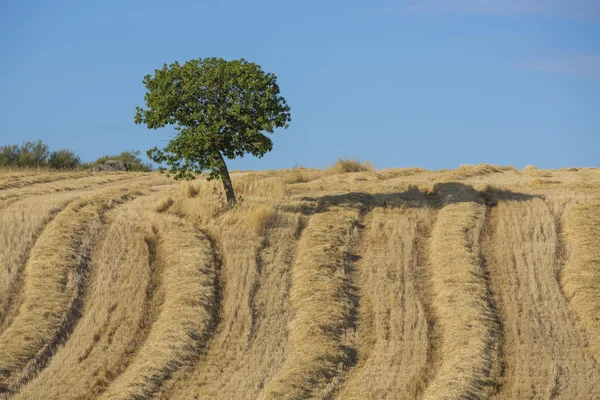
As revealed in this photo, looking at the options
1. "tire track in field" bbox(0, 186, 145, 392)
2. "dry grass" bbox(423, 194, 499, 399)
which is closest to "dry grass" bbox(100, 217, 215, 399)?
"tire track in field" bbox(0, 186, 145, 392)

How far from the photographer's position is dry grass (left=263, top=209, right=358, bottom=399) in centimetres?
2219

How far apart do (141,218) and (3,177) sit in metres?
12.3

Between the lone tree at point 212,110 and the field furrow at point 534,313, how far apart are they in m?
8.52

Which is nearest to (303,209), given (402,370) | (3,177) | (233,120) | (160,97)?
(233,120)

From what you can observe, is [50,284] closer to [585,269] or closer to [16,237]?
[16,237]

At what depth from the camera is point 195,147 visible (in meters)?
30.8

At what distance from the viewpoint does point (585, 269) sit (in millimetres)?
28938

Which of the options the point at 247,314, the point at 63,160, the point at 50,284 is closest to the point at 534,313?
the point at 247,314

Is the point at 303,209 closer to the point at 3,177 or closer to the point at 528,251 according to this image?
the point at 528,251

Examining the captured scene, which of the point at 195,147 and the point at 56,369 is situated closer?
the point at 56,369

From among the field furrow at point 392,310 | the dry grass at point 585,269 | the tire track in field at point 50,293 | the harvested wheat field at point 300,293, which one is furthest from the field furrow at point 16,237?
the dry grass at point 585,269

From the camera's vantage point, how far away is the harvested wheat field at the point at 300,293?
73.7 feet

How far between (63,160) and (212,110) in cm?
2274

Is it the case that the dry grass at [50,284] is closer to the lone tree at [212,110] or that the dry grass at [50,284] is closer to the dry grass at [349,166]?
the lone tree at [212,110]
